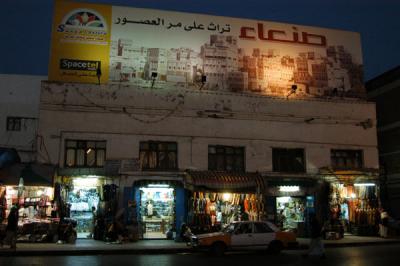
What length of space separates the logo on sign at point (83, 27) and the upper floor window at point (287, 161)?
12.2m

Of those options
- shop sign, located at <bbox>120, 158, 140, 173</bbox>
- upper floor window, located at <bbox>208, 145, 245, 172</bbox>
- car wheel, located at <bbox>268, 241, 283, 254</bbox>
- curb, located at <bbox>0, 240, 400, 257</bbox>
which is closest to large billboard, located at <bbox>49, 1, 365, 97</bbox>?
upper floor window, located at <bbox>208, 145, 245, 172</bbox>

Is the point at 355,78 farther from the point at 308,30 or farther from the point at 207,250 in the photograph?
the point at 207,250

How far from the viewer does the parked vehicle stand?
1762 cm

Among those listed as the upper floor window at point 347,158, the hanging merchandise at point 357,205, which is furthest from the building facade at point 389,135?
the hanging merchandise at point 357,205

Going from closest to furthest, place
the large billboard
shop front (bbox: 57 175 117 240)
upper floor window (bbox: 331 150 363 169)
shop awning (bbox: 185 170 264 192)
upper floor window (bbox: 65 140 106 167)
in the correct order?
shop front (bbox: 57 175 117 240) → shop awning (bbox: 185 170 264 192) → upper floor window (bbox: 65 140 106 167) → the large billboard → upper floor window (bbox: 331 150 363 169)

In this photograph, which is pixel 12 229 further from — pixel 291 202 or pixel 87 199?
pixel 291 202

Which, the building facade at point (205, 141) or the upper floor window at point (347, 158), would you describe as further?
the upper floor window at point (347, 158)

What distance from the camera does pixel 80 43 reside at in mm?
26281

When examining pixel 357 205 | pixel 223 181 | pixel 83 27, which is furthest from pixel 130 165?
pixel 357 205

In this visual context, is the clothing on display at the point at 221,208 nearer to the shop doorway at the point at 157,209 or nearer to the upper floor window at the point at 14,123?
the shop doorway at the point at 157,209

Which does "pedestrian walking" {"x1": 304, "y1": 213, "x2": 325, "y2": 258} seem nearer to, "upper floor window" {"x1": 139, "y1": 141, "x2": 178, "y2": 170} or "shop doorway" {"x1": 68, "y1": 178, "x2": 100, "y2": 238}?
"upper floor window" {"x1": 139, "y1": 141, "x2": 178, "y2": 170}

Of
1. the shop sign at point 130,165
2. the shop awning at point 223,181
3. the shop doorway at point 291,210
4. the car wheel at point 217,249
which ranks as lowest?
the car wheel at point 217,249

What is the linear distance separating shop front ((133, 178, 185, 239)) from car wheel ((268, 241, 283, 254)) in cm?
704

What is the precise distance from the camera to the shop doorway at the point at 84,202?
24.2 meters
